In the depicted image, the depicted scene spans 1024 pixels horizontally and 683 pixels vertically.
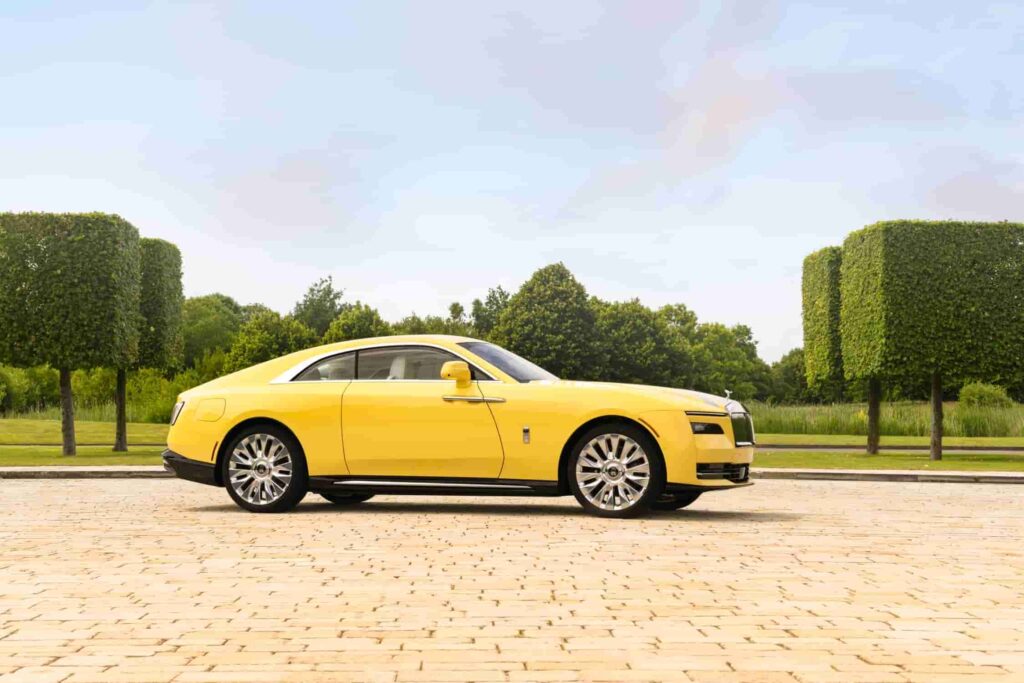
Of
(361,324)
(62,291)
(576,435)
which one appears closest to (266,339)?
(361,324)

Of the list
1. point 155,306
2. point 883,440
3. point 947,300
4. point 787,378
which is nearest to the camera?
point 947,300

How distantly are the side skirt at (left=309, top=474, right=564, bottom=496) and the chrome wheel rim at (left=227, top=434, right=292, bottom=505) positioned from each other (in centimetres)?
33

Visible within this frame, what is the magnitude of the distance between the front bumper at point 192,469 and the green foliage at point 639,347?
168 ft

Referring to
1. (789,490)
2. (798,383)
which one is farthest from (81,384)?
(798,383)

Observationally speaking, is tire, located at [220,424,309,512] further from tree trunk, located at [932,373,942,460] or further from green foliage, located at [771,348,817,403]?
green foliage, located at [771,348,817,403]

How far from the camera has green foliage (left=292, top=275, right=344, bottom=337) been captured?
9200 centimetres

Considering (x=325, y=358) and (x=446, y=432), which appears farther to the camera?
(x=325, y=358)

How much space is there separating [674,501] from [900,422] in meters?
32.9

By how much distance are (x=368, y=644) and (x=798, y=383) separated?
349 feet

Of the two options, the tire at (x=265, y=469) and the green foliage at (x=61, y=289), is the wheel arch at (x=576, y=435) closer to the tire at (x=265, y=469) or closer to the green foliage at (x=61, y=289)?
the tire at (x=265, y=469)

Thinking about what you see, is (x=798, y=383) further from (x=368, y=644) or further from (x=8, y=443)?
(x=368, y=644)

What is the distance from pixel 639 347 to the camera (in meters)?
65.4

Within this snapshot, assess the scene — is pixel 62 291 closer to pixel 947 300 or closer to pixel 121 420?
pixel 121 420

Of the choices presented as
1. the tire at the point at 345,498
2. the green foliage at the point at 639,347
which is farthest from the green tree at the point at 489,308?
the tire at the point at 345,498
